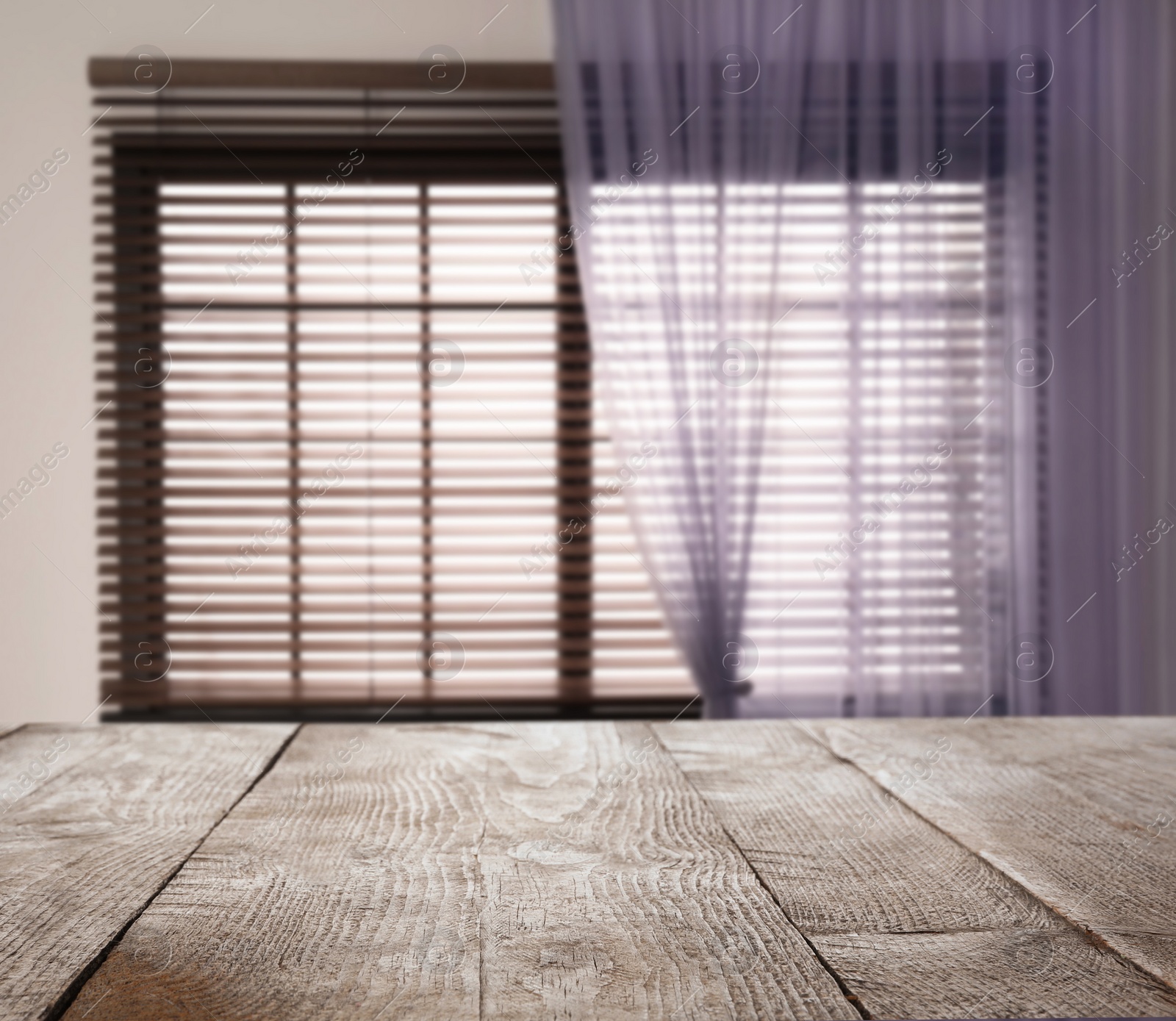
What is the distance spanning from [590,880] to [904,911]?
140 millimetres

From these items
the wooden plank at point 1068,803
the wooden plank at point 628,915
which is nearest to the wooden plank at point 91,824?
the wooden plank at point 628,915

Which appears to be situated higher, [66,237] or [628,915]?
[66,237]

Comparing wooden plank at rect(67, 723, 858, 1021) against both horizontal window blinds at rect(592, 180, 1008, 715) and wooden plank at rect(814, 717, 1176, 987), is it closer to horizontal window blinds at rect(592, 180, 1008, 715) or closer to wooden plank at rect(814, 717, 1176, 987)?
wooden plank at rect(814, 717, 1176, 987)

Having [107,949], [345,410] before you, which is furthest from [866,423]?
[107,949]

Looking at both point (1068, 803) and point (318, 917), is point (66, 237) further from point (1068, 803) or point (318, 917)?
point (1068, 803)

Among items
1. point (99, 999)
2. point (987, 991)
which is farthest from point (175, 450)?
point (987, 991)

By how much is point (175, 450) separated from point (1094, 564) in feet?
7.59

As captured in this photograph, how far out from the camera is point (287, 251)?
232cm

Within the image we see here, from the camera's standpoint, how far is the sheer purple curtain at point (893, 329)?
7.35 ft

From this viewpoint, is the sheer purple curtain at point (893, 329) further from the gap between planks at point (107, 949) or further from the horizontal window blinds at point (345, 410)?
the gap between planks at point (107, 949)

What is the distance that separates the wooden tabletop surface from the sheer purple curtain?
5.21ft

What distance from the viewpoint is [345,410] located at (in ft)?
7.72

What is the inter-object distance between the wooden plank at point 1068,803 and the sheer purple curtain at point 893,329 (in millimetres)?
1497

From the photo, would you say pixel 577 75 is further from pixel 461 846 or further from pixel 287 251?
pixel 461 846
